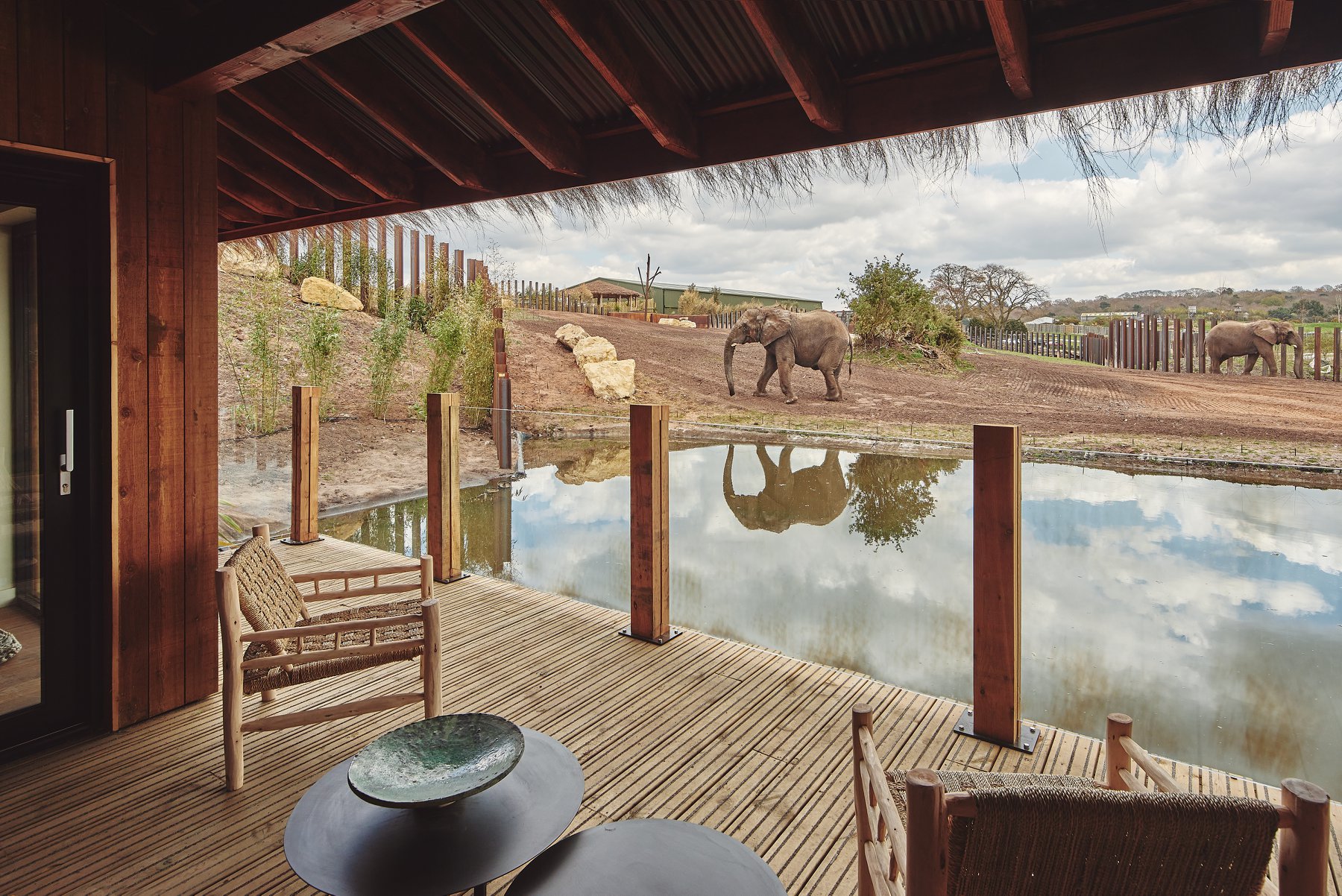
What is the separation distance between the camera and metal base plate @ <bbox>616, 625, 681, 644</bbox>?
3.14 meters

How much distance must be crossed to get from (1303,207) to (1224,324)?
2.47 m

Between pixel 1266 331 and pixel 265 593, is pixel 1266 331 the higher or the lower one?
the higher one

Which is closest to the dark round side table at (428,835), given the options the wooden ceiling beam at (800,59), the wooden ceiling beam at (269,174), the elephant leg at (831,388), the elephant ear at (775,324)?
the wooden ceiling beam at (800,59)

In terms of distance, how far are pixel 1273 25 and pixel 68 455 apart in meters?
3.54

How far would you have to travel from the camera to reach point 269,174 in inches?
148

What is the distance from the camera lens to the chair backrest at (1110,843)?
2.71ft

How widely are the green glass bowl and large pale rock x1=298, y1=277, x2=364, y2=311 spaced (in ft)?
42.4

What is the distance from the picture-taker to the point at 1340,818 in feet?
6.18

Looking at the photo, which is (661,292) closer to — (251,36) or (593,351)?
(593,351)

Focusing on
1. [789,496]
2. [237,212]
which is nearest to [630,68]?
[789,496]

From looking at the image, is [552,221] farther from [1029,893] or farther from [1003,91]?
[1029,893]

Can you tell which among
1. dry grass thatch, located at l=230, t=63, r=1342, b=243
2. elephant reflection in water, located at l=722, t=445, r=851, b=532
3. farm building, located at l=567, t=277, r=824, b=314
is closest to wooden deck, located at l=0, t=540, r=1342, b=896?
elephant reflection in water, located at l=722, t=445, r=851, b=532

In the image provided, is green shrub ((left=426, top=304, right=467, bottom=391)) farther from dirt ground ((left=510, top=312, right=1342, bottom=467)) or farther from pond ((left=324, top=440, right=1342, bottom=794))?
pond ((left=324, top=440, right=1342, bottom=794))

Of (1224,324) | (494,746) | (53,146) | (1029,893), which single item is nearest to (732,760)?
(494,746)
